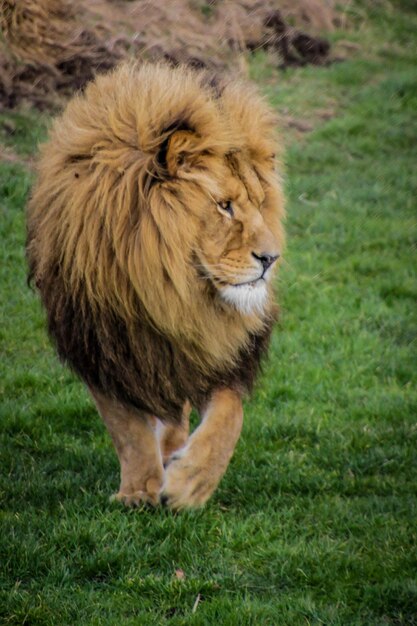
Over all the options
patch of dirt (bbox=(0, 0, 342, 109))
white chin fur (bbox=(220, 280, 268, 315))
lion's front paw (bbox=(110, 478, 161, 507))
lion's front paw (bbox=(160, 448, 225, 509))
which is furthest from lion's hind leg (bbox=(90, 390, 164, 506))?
patch of dirt (bbox=(0, 0, 342, 109))

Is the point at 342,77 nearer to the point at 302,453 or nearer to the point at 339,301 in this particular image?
the point at 339,301

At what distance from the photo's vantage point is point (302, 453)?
588 centimetres

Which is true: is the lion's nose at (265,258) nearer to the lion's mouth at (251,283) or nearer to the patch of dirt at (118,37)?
the lion's mouth at (251,283)

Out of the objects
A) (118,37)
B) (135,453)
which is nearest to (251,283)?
(135,453)

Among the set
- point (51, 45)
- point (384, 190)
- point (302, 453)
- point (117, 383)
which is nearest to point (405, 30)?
point (384, 190)

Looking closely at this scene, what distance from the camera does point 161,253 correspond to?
4.52 metres

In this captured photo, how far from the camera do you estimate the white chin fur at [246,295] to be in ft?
15.2

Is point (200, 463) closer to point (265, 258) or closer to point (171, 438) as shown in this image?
point (171, 438)

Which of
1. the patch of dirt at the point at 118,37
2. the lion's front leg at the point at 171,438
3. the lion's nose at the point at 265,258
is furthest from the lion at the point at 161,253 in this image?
the patch of dirt at the point at 118,37

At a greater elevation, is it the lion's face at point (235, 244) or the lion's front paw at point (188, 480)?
the lion's face at point (235, 244)

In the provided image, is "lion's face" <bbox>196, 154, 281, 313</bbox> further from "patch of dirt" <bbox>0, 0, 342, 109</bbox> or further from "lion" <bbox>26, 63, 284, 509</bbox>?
"patch of dirt" <bbox>0, 0, 342, 109</bbox>

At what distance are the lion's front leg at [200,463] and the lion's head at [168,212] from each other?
0.88ft

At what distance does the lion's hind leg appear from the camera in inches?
193

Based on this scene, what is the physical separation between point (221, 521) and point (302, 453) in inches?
44.5
